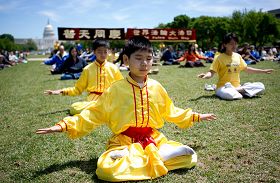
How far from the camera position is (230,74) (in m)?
8.67

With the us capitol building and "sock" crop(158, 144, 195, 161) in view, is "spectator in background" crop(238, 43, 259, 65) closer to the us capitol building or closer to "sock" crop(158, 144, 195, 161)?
"sock" crop(158, 144, 195, 161)

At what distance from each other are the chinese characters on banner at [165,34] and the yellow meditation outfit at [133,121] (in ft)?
68.0

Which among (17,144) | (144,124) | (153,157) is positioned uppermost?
(144,124)

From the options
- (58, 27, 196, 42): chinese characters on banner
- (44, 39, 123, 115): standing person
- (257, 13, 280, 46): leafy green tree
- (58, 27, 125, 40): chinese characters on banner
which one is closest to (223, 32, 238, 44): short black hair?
(44, 39, 123, 115): standing person

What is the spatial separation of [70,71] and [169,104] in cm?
1190

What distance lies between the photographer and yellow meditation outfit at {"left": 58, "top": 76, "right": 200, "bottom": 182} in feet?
11.6

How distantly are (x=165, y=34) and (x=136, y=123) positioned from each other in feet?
73.9

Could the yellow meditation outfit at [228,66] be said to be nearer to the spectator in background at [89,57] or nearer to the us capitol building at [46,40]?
the spectator in background at [89,57]

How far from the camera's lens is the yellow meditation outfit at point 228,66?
8.56 m

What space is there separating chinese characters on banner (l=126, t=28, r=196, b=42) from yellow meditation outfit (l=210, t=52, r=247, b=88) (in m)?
16.3

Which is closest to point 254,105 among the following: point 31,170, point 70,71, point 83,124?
point 83,124

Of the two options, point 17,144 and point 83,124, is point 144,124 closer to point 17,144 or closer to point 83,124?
point 83,124

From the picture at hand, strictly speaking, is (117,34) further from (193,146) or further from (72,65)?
(193,146)

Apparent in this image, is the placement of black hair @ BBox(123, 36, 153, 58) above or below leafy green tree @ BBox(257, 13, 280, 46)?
below
